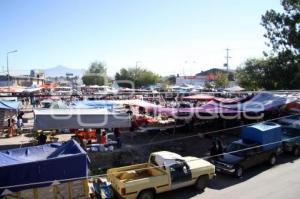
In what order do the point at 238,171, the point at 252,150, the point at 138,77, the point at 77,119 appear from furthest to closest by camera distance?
the point at 138,77
the point at 77,119
the point at 252,150
the point at 238,171

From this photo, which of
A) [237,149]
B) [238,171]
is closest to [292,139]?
[237,149]

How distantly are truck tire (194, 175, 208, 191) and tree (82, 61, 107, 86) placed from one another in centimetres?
9580

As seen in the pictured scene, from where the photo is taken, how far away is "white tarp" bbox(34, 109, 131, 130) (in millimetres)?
20938

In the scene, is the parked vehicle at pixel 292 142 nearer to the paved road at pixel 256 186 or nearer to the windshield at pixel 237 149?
the paved road at pixel 256 186

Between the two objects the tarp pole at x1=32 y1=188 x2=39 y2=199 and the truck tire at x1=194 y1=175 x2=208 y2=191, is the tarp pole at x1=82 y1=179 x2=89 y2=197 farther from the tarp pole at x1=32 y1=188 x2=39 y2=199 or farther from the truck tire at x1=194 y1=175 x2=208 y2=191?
the truck tire at x1=194 y1=175 x2=208 y2=191

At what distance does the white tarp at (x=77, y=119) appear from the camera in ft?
68.7

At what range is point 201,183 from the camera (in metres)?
14.8

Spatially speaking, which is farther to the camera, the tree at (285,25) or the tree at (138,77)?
the tree at (138,77)

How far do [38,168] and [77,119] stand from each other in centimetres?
968

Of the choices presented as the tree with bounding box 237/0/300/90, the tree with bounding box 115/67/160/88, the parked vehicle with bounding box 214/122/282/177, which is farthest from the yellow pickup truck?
the tree with bounding box 115/67/160/88

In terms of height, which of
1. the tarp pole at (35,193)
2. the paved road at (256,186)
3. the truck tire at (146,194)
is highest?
the tarp pole at (35,193)

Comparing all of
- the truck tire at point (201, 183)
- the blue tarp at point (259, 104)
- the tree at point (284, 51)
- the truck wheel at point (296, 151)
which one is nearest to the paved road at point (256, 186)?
the truck tire at point (201, 183)

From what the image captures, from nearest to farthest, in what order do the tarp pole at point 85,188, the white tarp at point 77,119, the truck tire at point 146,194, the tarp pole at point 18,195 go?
the tarp pole at point 18,195, the tarp pole at point 85,188, the truck tire at point 146,194, the white tarp at point 77,119

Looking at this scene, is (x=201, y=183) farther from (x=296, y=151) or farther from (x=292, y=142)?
(x=296, y=151)
